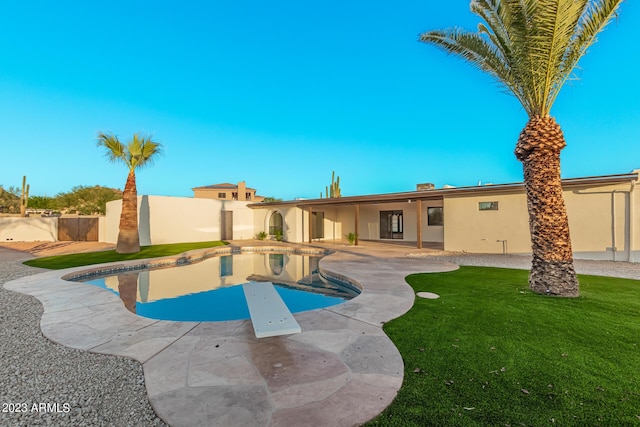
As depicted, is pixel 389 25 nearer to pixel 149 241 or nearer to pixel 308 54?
pixel 308 54

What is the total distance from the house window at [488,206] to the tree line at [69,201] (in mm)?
41135

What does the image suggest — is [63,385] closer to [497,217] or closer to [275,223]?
[497,217]

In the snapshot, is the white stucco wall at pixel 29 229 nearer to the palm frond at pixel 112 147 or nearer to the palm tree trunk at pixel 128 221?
the palm tree trunk at pixel 128 221

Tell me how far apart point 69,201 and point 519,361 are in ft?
158

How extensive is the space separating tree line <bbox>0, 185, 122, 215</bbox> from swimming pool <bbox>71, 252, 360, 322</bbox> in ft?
107

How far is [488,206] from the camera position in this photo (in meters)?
13.2

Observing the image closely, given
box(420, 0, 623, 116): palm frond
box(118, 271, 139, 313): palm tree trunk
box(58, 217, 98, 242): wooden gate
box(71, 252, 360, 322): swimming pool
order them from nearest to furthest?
box(420, 0, 623, 116): palm frond → box(71, 252, 360, 322): swimming pool → box(118, 271, 139, 313): palm tree trunk → box(58, 217, 98, 242): wooden gate

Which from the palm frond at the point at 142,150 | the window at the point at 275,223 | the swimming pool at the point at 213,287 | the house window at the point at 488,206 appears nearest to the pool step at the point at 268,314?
the swimming pool at the point at 213,287

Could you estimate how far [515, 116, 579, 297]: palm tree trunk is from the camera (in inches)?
245

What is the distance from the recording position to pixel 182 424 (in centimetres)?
237

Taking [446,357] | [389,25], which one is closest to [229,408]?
[446,357]

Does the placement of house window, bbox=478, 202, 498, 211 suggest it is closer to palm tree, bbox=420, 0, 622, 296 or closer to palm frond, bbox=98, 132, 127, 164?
palm tree, bbox=420, 0, 622, 296

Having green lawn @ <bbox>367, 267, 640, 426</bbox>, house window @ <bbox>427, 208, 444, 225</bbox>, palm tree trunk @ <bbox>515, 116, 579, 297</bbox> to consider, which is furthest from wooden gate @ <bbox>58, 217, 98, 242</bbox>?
palm tree trunk @ <bbox>515, 116, 579, 297</bbox>

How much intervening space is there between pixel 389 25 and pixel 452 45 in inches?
436
